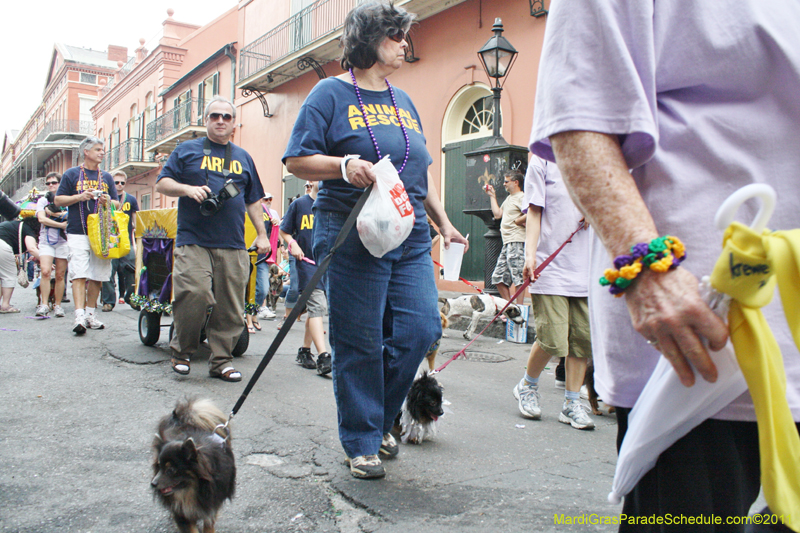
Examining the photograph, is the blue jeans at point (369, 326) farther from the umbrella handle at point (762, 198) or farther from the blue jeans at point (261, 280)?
the blue jeans at point (261, 280)

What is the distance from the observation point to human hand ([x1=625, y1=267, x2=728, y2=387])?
3.26 feet

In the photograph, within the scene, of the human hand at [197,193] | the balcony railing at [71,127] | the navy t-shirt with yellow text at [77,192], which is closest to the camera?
the human hand at [197,193]

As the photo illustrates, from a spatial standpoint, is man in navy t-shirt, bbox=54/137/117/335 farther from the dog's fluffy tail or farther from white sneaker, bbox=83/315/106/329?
the dog's fluffy tail

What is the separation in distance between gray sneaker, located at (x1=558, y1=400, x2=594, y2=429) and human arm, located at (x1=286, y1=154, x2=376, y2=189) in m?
2.22

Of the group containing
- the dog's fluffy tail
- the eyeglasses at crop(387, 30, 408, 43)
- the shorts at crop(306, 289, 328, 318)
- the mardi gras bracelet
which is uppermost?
the eyeglasses at crop(387, 30, 408, 43)

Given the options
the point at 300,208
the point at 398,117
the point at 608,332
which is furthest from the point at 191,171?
the point at 608,332

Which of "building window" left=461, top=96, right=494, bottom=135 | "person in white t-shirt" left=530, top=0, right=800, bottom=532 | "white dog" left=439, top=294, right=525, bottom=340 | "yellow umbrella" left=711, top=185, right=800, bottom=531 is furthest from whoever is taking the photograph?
"building window" left=461, top=96, right=494, bottom=135

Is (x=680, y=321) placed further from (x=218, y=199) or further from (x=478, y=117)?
(x=478, y=117)

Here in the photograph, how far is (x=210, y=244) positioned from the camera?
16.4ft

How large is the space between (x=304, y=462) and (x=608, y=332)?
2168mm

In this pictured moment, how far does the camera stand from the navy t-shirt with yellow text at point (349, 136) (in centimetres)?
279

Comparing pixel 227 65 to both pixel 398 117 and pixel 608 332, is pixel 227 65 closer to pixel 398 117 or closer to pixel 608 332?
pixel 398 117

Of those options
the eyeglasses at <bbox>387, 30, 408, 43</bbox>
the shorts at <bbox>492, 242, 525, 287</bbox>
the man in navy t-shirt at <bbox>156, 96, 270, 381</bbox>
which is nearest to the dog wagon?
the man in navy t-shirt at <bbox>156, 96, 270, 381</bbox>

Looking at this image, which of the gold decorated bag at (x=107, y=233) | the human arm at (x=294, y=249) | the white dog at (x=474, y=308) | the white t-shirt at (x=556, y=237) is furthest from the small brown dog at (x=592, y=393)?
the gold decorated bag at (x=107, y=233)
